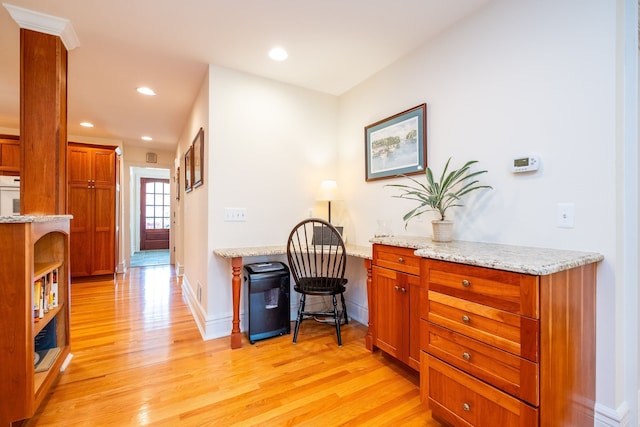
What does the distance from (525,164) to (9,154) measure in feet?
19.4

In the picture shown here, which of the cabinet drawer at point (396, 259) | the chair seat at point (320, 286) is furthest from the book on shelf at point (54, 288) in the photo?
the cabinet drawer at point (396, 259)

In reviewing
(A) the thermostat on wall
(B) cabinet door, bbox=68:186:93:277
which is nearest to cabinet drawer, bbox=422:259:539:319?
(A) the thermostat on wall

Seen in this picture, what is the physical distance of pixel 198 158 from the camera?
9.90 feet

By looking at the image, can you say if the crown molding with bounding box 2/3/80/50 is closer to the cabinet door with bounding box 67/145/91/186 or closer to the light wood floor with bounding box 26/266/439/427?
the light wood floor with bounding box 26/266/439/427

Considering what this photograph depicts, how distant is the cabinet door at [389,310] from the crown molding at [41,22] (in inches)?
108

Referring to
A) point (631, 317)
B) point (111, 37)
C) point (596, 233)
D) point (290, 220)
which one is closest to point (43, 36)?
point (111, 37)

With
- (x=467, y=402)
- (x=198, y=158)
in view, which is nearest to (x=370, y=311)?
(x=467, y=402)

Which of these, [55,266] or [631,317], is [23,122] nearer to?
[55,266]

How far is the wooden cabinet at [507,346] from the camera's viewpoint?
3.58 feet

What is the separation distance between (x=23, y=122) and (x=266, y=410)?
7.63 ft

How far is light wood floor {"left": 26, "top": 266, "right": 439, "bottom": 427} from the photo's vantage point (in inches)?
60.4

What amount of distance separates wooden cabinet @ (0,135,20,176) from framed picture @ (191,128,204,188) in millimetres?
2809

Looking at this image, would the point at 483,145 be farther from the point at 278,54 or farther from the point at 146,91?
the point at 146,91

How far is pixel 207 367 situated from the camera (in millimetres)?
2025
